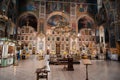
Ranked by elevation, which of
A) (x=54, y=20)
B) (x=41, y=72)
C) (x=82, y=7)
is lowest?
(x=41, y=72)

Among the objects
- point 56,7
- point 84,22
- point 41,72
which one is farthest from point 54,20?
point 41,72

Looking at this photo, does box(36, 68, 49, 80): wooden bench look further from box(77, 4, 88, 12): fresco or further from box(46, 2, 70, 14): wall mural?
Result: box(77, 4, 88, 12): fresco

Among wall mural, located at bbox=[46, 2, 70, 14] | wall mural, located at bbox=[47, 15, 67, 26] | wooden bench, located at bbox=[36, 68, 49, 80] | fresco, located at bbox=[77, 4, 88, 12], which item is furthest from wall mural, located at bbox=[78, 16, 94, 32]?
wooden bench, located at bbox=[36, 68, 49, 80]

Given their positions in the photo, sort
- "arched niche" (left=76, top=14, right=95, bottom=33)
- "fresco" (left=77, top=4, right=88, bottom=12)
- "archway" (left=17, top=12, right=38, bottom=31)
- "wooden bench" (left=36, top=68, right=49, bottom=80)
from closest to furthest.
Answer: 1. "wooden bench" (left=36, top=68, right=49, bottom=80)
2. "archway" (left=17, top=12, right=38, bottom=31)
3. "fresco" (left=77, top=4, right=88, bottom=12)
4. "arched niche" (left=76, top=14, right=95, bottom=33)

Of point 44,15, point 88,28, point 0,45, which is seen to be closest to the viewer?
point 0,45

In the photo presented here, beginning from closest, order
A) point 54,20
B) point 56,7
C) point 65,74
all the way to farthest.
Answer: point 65,74 → point 56,7 → point 54,20

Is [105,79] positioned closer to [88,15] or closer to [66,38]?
[66,38]

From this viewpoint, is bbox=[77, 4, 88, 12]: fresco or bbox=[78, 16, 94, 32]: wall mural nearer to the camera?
bbox=[77, 4, 88, 12]: fresco

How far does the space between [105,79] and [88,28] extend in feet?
69.4

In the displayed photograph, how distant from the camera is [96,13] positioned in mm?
24969

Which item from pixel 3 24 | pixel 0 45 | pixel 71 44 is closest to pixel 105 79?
pixel 0 45

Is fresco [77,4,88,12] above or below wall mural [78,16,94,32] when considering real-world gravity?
above

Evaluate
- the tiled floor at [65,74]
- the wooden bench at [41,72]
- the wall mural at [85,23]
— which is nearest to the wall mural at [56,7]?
the wall mural at [85,23]

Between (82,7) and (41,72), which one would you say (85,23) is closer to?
(82,7)
